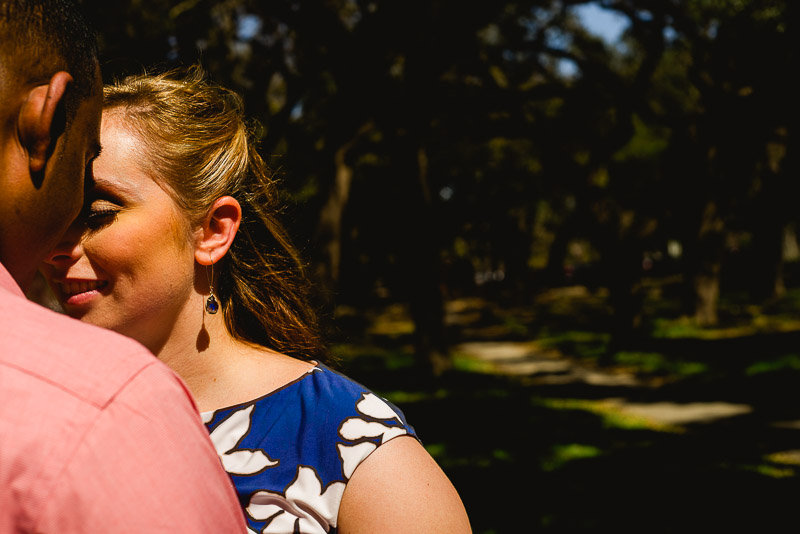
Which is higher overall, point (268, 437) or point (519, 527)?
point (268, 437)

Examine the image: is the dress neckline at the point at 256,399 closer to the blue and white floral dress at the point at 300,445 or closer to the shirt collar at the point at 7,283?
the blue and white floral dress at the point at 300,445

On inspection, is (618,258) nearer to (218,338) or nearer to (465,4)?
(465,4)

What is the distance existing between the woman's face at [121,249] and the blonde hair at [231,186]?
5 cm

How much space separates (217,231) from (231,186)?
0.47ft

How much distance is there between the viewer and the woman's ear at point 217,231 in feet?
6.04

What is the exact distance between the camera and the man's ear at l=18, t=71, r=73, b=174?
96 cm

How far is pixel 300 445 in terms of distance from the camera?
5.40 feet

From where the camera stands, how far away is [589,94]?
1120 cm

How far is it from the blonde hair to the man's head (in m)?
0.66

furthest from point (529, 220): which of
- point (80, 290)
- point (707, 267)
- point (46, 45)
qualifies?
point (46, 45)

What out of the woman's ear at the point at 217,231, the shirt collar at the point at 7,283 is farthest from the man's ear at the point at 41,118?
the woman's ear at the point at 217,231

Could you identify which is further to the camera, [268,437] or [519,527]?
[519,527]

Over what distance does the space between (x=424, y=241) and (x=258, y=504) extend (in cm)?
896

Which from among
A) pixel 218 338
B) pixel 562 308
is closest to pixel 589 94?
pixel 218 338
